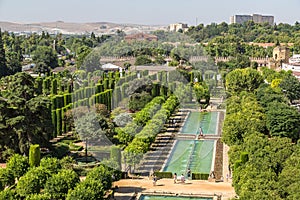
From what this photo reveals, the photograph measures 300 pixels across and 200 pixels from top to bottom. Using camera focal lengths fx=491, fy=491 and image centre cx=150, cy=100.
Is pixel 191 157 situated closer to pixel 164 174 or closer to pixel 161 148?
pixel 161 148

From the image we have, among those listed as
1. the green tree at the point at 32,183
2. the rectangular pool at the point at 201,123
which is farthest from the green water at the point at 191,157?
the green tree at the point at 32,183

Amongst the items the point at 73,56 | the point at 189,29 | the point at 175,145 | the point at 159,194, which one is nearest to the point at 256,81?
the point at 175,145

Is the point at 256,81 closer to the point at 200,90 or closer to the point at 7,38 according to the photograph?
the point at 200,90

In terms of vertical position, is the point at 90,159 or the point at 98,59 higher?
the point at 98,59

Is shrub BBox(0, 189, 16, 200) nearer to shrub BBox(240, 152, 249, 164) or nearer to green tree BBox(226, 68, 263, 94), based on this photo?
shrub BBox(240, 152, 249, 164)

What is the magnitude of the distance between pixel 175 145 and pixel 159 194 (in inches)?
287

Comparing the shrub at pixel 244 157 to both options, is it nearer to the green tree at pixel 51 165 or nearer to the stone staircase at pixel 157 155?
the stone staircase at pixel 157 155

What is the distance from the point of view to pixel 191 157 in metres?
21.4

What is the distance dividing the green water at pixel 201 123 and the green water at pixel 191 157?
8.00 feet

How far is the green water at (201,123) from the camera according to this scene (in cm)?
2658

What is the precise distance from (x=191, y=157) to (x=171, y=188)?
186 inches

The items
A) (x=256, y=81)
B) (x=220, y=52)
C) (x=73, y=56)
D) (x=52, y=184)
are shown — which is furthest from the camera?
(x=73, y=56)

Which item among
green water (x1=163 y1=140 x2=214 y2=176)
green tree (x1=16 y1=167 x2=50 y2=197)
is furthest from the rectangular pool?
green tree (x1=16 y1=167 x2=50 y2=197)

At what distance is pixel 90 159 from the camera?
20.2 meters
